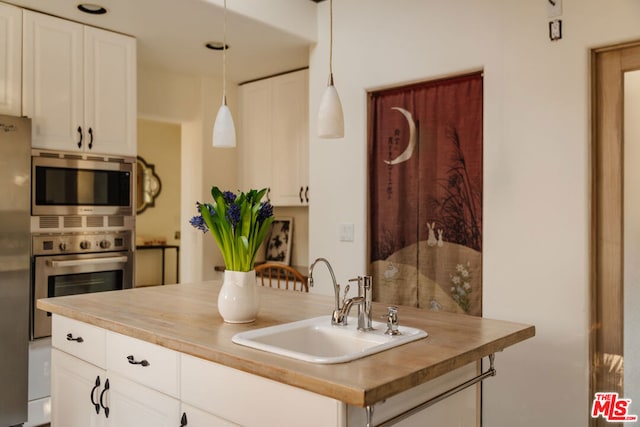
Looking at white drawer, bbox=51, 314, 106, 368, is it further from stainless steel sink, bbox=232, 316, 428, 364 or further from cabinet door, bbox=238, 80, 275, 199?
cabinet door, bbox=238, 80, 275, 199

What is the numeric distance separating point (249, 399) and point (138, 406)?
63 centimetres

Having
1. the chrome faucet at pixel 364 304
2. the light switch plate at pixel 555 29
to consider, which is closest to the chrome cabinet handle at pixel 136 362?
the chrome faucet at pixel 364 304

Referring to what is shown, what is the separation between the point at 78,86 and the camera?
316 centimetres

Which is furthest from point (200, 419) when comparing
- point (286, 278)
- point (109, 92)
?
point (109, 92)

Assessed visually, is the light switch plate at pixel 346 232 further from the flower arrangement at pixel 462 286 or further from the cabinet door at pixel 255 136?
the cabinet door at pixel 255 136

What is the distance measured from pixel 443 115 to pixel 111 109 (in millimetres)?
2109

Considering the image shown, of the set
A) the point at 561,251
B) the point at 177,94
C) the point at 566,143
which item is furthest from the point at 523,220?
the point at 177,94

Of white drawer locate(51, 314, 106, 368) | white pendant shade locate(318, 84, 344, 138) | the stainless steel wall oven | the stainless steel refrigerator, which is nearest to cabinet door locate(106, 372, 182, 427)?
white drawer locate(51, 314, 106, 368)

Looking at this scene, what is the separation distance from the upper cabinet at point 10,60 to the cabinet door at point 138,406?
1811 millimetres

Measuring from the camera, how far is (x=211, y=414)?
58.2 inches

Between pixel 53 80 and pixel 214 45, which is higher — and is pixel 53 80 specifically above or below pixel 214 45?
below

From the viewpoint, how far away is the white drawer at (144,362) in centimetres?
162

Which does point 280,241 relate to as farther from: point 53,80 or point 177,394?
point 177,394

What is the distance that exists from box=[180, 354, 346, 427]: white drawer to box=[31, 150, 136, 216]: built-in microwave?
193 cm
